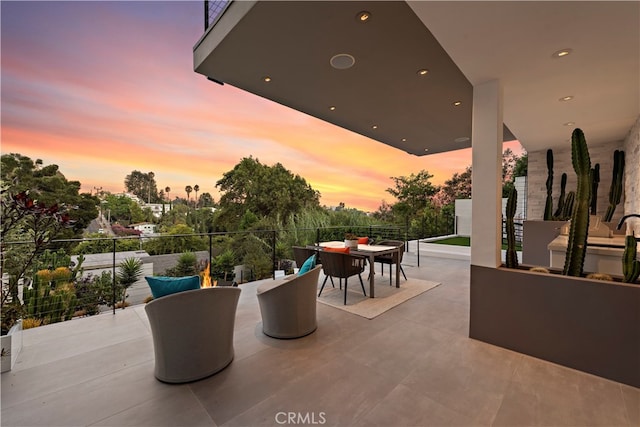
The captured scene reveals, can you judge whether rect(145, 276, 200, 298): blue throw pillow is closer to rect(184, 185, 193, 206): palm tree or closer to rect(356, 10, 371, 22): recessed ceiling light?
rect(356, 10, 371, 22): recessed ceiling light

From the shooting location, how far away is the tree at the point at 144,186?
626 inches

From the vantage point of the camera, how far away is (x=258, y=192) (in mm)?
13711

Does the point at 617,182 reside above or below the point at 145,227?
above

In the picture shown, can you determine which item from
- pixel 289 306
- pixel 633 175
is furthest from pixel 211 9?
pixel 633 175

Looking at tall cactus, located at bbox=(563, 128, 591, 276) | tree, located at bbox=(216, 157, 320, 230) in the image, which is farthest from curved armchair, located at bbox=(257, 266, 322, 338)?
tree, located at bbox=(216, 157, 320, 230)

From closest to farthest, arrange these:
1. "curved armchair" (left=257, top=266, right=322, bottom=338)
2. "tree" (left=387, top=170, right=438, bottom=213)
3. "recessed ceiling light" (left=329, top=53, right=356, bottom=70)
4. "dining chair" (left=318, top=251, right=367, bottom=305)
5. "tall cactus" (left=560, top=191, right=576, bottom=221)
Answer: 1. "curved armchair" (left=257, top=266, right=322, bottom=338)
2. "recessed ceiling light" (left=329, top=53, right=356, bottom=70)
3. "dining chair" (left=318, top=251, right=367, bottom=305)
4. "tall cactus" (left=560, top=191, right=576, bottom=221)
5. "tree" (left=387, top=170, right=438, bottom=213)

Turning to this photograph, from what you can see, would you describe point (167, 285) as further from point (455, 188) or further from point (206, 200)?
point (455, 188)

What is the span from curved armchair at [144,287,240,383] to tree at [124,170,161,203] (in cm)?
1679

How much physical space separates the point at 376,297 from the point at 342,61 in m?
3.13

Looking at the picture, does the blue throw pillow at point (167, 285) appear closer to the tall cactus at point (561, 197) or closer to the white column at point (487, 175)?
the white column at point (487, 175)

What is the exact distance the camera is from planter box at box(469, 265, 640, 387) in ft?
6.27

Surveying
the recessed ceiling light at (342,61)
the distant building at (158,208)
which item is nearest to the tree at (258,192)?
the distant building at (158,208)

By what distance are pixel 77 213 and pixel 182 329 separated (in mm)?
13554

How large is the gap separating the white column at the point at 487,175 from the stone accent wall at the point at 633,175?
286 cm
